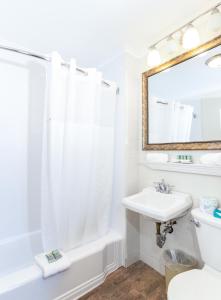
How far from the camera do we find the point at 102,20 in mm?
1426

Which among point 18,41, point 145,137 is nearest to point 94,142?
point 145,137

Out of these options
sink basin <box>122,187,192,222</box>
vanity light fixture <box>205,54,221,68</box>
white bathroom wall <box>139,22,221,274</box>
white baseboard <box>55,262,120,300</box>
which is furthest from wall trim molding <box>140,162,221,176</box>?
white baseboard <box>55,262,120,300</box>

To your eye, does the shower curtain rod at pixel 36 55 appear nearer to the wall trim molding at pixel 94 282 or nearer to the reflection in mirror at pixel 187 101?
the reflection in mirror at pixel 187 101

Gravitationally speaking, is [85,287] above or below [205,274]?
below

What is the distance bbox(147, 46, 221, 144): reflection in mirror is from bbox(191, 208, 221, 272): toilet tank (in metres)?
0.58

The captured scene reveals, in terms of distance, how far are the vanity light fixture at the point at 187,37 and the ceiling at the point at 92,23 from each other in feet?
0.20

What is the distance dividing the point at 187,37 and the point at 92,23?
76 cm

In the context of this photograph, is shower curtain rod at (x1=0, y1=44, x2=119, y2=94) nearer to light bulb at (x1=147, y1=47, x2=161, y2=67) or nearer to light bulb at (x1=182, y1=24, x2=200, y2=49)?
light bulb at (x1=147, y1=47, x2=161, y2=67)

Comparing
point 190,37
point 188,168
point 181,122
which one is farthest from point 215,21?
point 188,168

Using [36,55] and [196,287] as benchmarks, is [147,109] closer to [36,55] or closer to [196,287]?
[36,55]

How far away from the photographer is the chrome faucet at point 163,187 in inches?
62.6

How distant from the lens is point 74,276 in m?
1.38

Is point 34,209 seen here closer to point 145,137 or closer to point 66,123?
point 66,123

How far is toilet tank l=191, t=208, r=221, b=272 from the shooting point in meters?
1.11
